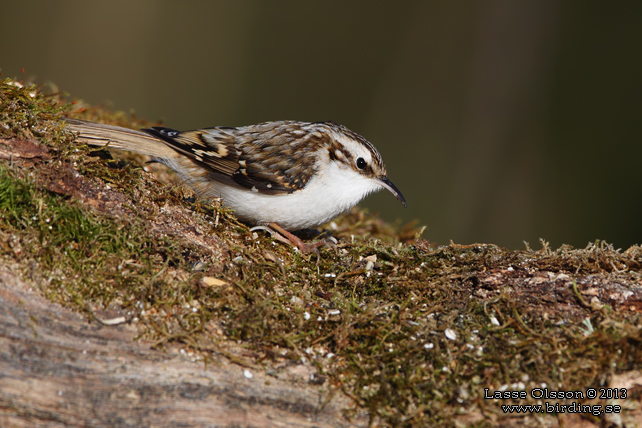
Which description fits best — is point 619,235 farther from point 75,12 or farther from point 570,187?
point 75,12

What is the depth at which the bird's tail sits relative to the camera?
2.88 metres

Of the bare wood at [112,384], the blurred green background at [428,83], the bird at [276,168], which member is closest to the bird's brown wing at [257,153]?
the bird at [276,168]

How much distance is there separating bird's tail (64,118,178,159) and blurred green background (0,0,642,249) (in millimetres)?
5269

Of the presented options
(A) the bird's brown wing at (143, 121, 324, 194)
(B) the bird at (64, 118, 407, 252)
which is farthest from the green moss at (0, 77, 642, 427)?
(A) the bird's brown wing at (143, 121, 324, 194)

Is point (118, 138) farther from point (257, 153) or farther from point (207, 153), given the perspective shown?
point (257, 153)

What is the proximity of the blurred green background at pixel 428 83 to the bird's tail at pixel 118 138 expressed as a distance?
527 centimetres

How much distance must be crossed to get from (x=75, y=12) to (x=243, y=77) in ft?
12.7

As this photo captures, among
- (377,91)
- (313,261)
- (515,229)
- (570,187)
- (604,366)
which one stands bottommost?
(604,366)

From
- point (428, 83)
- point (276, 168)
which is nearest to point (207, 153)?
point (276, 168)

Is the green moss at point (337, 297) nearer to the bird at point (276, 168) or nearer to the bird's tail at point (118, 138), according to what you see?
the bird's tail at point (118, 138)

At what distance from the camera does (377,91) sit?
1055cm

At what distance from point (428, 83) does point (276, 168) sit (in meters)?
7.70

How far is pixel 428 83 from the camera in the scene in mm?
10383

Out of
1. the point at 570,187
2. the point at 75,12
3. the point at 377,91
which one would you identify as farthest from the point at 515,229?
the point at 75,12
